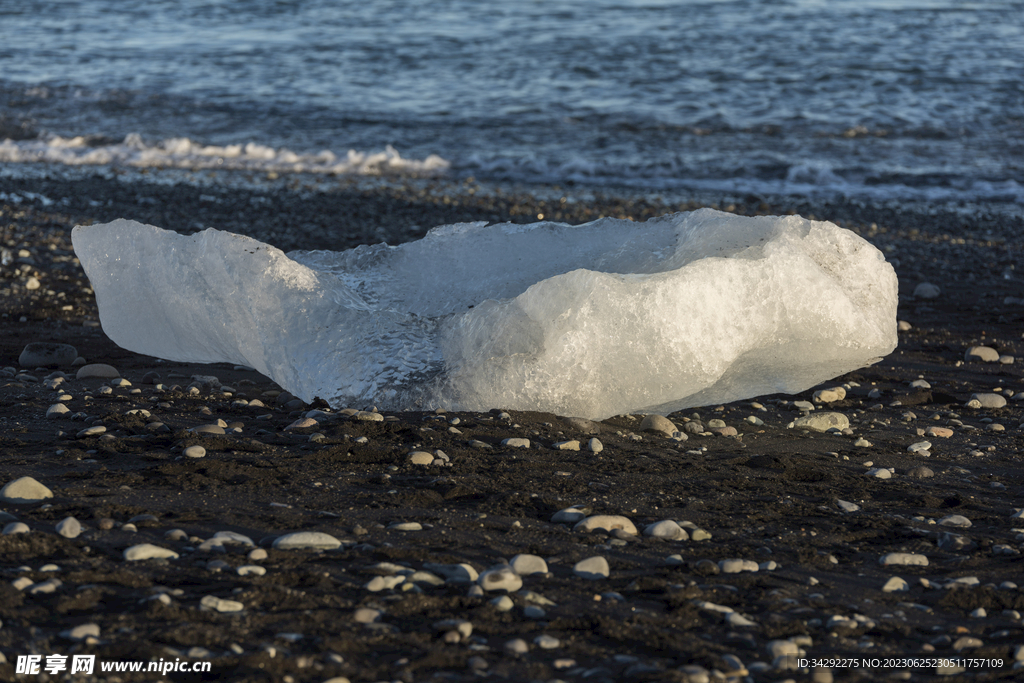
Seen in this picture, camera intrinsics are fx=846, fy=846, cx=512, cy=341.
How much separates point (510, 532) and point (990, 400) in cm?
275

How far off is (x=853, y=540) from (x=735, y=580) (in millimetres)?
529

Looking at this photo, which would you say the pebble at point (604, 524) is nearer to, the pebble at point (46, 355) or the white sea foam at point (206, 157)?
the pebble at point (46, 355)

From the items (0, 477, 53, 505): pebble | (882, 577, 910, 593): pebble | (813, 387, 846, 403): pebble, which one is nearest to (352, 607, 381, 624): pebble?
(0, 477, 53, 505): pebble

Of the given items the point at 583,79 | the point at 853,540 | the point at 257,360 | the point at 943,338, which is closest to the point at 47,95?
the point at 583,79

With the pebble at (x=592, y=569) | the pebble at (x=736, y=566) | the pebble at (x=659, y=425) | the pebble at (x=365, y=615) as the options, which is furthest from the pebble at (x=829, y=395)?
the pebble at (x=365, y=615)

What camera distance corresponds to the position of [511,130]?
12836mm

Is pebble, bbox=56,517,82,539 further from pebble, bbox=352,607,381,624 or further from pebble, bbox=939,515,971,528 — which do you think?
pebble, bbox=939,515,971,528

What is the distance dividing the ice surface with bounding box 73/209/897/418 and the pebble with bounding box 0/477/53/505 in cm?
128

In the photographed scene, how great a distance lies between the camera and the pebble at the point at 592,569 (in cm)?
224

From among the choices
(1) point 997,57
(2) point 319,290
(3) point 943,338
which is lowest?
(3) point 943,338

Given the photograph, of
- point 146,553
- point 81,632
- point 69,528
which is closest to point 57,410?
point 69,528

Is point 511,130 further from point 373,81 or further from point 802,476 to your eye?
point 802,476

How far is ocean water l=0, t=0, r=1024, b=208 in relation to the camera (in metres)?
11.1

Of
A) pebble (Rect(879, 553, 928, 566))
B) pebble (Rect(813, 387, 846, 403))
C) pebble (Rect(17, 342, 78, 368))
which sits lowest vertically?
pebble (Rect(17, 342, 78, 368))
